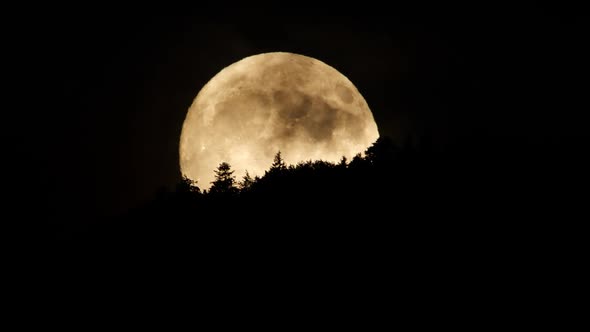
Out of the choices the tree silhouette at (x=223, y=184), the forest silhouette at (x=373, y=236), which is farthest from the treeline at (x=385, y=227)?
the tree silhouette at (x=223, y=184)

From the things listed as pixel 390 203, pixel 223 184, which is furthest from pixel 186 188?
pixel 390 203

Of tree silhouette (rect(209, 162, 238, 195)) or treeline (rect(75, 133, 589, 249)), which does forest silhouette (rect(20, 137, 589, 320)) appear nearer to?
treeline (rect(75, 133, 589, 249))

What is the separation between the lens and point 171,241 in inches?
549

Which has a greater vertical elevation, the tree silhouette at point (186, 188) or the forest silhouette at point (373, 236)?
the tree silhouette at point (186, 188)

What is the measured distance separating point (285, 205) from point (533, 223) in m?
7.33

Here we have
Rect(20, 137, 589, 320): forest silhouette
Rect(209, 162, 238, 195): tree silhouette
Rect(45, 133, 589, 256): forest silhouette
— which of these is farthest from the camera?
Rect(209, 162, 238, 195): tree silhouette

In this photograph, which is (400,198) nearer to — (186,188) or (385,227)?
(385,227)

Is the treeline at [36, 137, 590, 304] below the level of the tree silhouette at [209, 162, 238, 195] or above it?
below

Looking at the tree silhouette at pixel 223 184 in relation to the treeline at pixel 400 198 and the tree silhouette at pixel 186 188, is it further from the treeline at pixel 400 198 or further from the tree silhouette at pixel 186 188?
the tree silhouette at pixel 186 188

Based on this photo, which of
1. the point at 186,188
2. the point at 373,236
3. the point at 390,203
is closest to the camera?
the point at 373,236

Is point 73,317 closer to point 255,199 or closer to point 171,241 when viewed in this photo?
point 171,241

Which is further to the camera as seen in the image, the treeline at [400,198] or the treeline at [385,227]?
the treeline at [400,198]

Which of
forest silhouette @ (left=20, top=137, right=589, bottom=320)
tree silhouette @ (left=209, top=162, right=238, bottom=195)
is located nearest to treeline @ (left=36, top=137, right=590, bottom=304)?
forest silhouette @ (left=20, top=137, right=589, bottom=320)

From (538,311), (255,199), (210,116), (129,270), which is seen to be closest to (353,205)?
(255,199)
